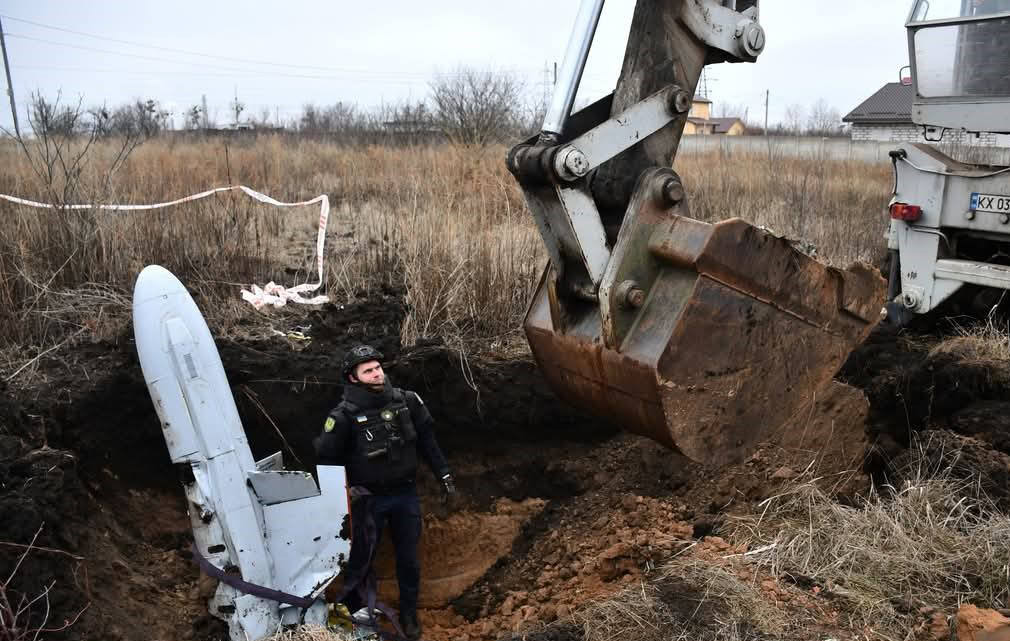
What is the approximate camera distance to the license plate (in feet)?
19.2

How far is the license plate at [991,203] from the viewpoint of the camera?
5863 millimetres

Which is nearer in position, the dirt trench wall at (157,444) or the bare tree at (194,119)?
the dirt trench wall at (157,444)

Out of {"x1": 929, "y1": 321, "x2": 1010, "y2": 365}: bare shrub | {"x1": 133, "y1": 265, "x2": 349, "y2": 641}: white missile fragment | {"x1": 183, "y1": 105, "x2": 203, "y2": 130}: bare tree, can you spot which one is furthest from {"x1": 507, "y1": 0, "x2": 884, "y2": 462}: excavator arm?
{"x1": 183, "y1": 105, "x2": 203, "y2": 130}: bare tree

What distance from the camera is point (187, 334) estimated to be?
5004 mm

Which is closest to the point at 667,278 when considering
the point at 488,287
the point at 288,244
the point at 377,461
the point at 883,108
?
the point at 377,461

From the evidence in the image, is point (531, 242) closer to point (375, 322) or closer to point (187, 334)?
point (375, 322)

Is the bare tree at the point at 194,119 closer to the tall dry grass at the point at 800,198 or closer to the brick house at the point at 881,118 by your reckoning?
the tall dry grass at the point at 800,198

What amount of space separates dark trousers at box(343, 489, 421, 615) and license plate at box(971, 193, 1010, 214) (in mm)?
4413

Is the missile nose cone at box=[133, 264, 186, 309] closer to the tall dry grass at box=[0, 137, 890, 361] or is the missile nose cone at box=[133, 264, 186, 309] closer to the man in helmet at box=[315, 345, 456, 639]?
the man in helmet at box=[315, 345, 456, 639]

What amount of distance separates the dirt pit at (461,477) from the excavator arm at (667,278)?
2.55ft

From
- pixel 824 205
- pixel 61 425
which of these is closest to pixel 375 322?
pixel 61 425

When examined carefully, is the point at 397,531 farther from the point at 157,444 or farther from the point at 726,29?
the point at 726,29

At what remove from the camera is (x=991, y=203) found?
19.5 feet

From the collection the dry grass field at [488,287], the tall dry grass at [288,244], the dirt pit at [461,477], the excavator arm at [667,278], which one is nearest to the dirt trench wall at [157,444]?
the dirt pit at [461,477]
